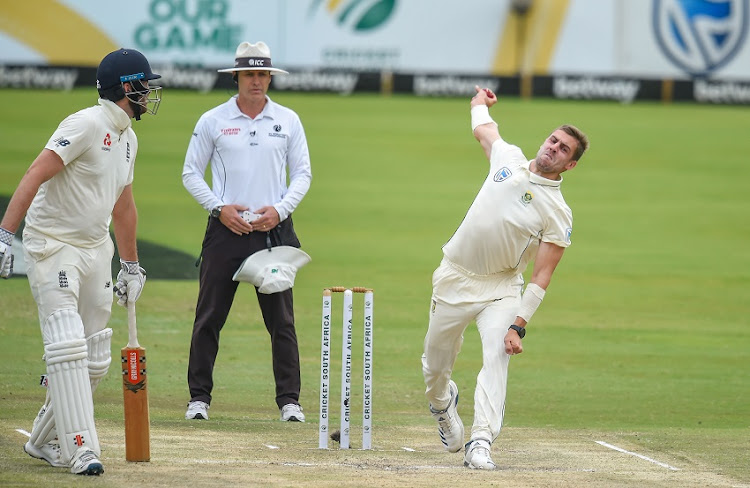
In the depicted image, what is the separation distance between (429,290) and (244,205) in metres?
5.51

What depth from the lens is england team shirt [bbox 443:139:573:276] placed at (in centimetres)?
666

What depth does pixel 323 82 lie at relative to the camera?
28266mm

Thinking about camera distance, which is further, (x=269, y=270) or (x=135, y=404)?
(x=269, y=270)

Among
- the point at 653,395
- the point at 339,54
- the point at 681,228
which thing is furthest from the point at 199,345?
the point at 339,54

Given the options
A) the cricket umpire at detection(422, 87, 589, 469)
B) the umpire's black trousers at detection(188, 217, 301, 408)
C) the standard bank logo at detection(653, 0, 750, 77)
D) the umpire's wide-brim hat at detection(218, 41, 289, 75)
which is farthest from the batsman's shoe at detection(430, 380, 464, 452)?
the standard bank logo at detection(653, 0, 750, 77)

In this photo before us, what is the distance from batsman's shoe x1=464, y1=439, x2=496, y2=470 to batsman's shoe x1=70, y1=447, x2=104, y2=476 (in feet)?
5.74

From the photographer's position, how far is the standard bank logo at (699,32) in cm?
2986

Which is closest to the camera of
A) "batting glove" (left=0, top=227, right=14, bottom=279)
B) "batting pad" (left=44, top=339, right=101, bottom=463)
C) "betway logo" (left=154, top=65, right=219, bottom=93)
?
"batting glove" (left=0, top=227, right=14, bottom=279)

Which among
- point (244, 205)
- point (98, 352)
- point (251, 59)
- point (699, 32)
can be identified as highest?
point (699, 32)

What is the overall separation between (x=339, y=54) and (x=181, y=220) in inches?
542

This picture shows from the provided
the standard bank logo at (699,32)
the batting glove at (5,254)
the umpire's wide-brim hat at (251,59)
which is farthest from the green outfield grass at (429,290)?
the standard bank logo at (699,32)

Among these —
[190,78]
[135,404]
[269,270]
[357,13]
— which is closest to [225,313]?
[269,270]

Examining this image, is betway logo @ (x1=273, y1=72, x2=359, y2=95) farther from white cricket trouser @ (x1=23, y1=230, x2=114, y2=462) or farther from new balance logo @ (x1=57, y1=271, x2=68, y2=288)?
new balance logo @ (x1=57, y1=271, x2=68, y2=288)

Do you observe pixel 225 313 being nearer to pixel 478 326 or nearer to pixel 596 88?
pixel 478 326
